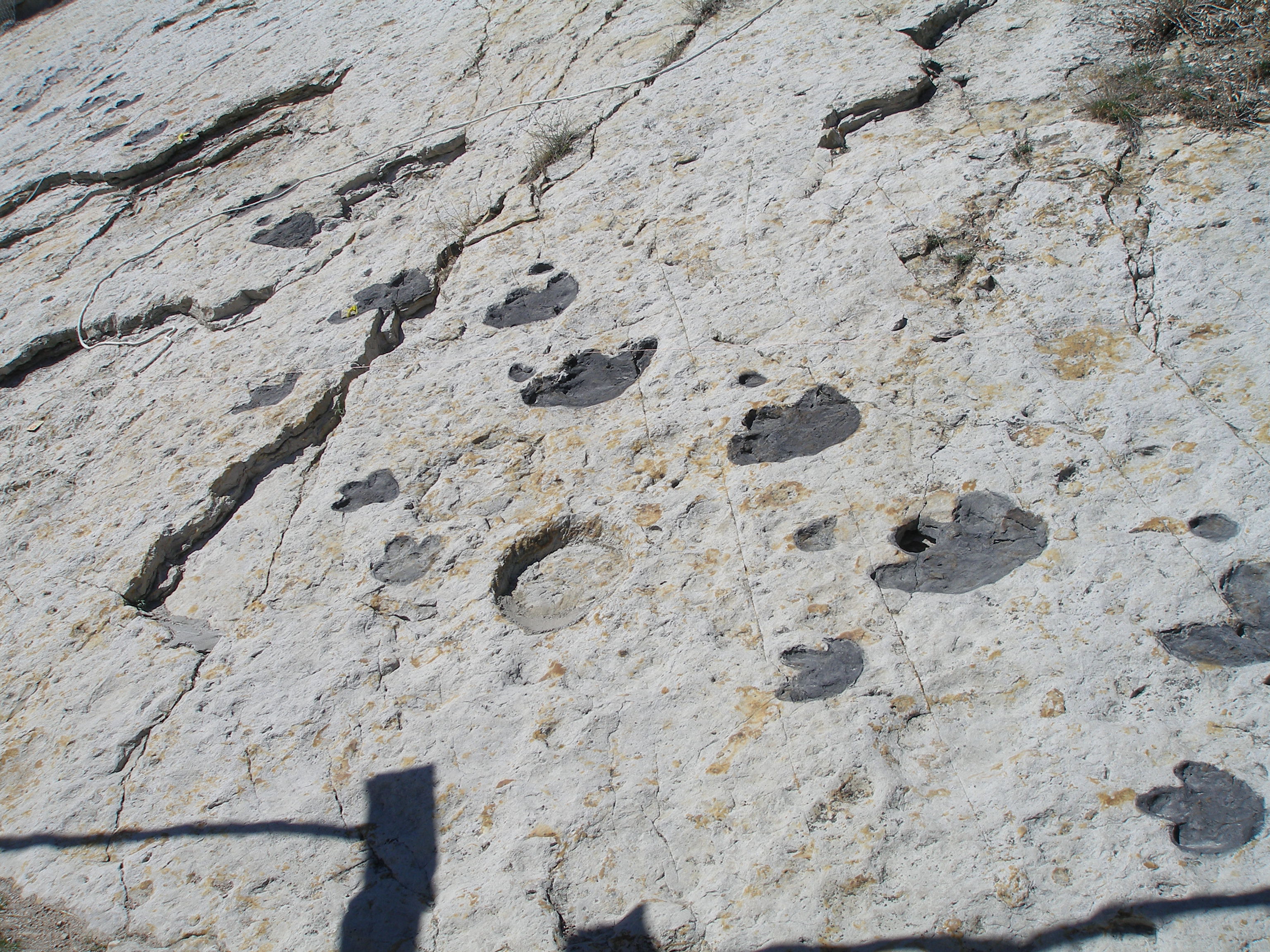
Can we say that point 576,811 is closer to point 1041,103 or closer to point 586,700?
point 586,700

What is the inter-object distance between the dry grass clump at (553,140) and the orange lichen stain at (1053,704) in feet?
8.17

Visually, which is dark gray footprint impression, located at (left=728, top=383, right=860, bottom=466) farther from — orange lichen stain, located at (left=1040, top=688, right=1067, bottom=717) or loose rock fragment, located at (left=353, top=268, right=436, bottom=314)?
loose rock fragment, located at (left=353, top=268, right=436, bottom=314)

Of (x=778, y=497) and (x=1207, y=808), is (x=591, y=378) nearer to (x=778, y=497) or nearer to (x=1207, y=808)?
(x=778, y=497)

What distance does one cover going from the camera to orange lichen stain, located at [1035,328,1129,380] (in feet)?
6.19

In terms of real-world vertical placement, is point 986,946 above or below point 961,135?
below

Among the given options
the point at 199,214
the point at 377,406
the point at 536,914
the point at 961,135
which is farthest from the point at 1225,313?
the point at 199,214

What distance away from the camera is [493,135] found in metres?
3.42

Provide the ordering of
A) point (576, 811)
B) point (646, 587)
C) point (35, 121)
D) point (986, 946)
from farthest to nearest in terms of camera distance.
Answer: point (35, 121) → point (646, 587) → point (576, 811) → point (986, 946)

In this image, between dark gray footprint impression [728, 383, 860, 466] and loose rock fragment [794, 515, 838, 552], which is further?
dark gray footprint impression [728, 383, 860, 466]

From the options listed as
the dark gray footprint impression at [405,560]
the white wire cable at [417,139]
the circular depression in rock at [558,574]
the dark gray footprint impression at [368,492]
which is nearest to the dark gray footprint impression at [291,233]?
the white wire cable at [417,139]

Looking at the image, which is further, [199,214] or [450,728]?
[199,214]

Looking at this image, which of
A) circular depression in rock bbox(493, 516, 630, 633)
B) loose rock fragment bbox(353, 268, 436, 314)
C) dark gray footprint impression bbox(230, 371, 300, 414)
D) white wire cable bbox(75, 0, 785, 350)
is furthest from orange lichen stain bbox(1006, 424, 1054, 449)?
white wire cable bbox(75, 0, 785, 350)

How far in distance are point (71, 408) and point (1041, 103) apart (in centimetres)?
333

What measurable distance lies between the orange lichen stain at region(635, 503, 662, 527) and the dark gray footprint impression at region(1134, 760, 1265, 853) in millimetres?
1065
